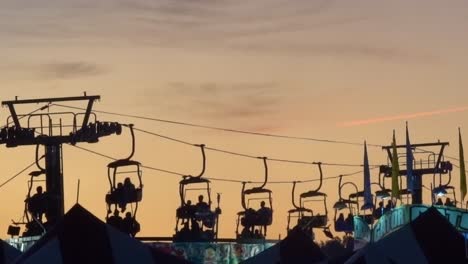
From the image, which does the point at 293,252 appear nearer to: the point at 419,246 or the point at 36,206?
the point at 419,246

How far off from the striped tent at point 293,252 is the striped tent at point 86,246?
4.53 m

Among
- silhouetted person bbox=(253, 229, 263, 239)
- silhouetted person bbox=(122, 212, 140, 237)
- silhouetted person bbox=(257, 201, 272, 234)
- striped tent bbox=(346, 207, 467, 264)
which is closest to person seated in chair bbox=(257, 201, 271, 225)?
silhouetted person bbox=(257, 201, 272, 234)

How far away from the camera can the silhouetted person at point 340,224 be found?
9356cm

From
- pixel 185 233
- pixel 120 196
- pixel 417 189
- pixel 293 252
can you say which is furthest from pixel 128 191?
pixel 417 189

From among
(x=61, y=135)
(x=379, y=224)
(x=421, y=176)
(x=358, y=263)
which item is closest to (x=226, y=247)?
(x=61, y=135)

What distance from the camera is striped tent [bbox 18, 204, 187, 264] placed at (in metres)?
38.6

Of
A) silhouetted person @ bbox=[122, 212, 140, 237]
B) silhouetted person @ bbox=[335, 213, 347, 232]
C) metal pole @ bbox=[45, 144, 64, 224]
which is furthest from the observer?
silhouetted person @ bbox=[335, 213, 347, 232]

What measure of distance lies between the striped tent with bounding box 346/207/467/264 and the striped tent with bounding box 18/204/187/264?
4389 mm

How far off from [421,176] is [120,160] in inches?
1549

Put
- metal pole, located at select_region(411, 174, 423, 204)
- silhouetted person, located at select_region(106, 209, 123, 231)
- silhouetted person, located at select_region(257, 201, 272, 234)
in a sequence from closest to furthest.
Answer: silhouetted person, located at select_region(106, 209, 123, 231) < silhouetted person, located at select_region(257, 201, 272, 234) < metal pole, located at select_region(411, 174, 423, 204)

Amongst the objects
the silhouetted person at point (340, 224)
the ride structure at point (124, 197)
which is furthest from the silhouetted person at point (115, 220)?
the silhouetted person at point (340, 224)

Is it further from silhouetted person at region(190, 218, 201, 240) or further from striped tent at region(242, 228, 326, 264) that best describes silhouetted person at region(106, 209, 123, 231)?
striped tent at region(242, 228, 326, 264)

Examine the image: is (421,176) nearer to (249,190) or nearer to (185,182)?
(249,190)

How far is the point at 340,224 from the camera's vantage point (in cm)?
9481
